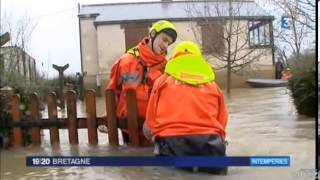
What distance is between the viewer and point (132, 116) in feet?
Result: 12.5

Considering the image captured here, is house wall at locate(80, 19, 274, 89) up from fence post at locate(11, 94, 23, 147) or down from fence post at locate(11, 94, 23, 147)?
up

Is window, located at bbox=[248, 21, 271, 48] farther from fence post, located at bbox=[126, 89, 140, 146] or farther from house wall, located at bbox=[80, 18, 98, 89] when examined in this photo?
fence post, located at bbox=[126, 89, 140, 146]

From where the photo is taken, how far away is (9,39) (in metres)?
3.27

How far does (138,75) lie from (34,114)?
2.26ft

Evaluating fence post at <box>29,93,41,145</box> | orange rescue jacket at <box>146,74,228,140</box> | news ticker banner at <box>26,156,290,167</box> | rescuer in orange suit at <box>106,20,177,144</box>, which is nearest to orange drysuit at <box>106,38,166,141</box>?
rescuer in orange suit at <box>106,20,177,144</box>

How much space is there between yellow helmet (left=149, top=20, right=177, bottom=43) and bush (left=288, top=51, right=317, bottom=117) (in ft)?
2.02

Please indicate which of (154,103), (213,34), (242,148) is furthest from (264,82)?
(154,103)

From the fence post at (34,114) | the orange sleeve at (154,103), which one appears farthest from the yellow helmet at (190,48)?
the fence post at (34,114)

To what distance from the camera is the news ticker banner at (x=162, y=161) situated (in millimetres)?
2969

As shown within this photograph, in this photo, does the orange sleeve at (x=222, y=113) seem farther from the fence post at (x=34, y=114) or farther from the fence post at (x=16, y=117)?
the fence post at (x=16, y=117)

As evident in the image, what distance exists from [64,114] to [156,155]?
0.96m

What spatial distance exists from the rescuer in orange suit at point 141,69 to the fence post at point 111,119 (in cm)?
4

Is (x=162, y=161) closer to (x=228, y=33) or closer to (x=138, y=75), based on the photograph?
(x=228, y=33)

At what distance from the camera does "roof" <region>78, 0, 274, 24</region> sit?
3.10m
